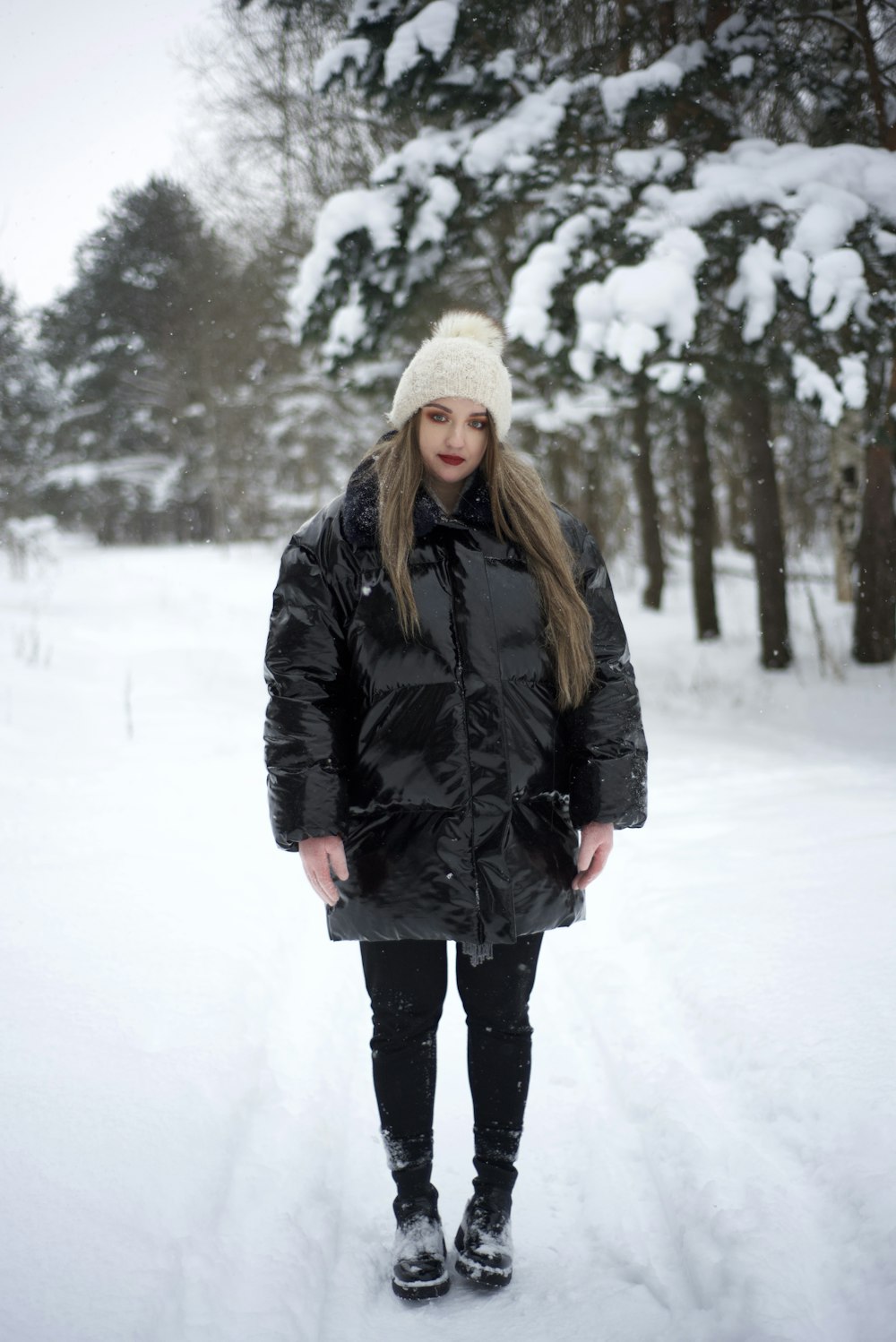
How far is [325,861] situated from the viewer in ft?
6.40

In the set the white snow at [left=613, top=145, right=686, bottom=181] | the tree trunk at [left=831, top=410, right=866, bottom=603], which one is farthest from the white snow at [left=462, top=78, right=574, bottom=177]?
the tree trunk at [left=831, top=410, right=866, bottom=603]

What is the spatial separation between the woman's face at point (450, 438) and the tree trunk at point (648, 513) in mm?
10407

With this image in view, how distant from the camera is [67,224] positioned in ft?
23.1

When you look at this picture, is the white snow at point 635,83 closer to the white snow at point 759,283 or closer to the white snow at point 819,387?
the white snow at point 759,283

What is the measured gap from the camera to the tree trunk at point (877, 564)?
8523 mm

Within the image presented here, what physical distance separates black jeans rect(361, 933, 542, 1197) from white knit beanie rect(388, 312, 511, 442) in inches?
48.2

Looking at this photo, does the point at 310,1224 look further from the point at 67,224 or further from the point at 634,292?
the point at 67,224

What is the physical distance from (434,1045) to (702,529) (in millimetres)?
9837

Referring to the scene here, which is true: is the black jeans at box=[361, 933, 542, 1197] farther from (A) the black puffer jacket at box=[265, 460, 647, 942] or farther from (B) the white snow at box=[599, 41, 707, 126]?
(B) the white snow at box=[599, 41, 707, 126]

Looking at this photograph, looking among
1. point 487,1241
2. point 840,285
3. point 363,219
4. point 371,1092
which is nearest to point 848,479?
point 840,285

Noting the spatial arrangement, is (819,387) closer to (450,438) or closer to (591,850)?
(450,438)

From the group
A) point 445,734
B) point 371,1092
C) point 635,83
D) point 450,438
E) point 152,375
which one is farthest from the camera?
point 152,375

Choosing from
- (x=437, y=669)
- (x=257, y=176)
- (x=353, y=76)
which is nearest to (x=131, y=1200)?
(x=437, y=669)

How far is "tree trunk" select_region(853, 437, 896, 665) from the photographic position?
852cm
